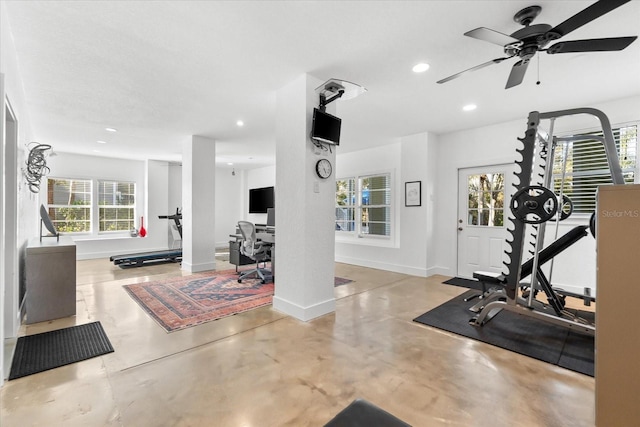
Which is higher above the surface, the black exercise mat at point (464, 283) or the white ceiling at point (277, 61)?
the white ceiling at point (277, 61)

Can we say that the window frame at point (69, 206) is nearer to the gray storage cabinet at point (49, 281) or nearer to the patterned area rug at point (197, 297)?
the patterned area rug at point (197, 297)

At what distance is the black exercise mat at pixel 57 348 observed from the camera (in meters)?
2.30

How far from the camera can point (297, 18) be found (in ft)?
7.18

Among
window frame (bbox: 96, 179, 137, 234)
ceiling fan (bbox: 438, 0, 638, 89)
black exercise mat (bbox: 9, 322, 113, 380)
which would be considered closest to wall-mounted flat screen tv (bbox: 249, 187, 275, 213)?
window frame (bbox: 96, 179, 137, 234)

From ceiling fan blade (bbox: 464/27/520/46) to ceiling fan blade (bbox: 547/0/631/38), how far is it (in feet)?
0.77

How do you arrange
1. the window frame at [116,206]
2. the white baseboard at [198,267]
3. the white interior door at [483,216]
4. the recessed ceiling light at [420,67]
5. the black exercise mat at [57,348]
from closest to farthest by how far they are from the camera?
the black exercise mat at [57,348], the recessed ceiling light at [420,67], the white interior door at [483,216], the white baseboard at [198,267], the window frame at [116,206]

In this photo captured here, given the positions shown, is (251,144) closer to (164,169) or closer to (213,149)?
(213,149)

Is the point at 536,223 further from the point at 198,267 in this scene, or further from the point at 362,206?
the point at 198,267

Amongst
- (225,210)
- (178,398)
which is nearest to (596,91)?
(178,398)

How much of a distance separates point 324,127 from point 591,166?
3.80m

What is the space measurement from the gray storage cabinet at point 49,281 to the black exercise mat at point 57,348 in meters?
0.45

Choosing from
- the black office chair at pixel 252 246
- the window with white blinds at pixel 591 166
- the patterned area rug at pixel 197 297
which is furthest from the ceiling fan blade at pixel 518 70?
the black office chair at pixel 252 246

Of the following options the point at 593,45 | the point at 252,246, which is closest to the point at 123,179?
the point at 252,246

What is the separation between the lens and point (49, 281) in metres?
3.24
